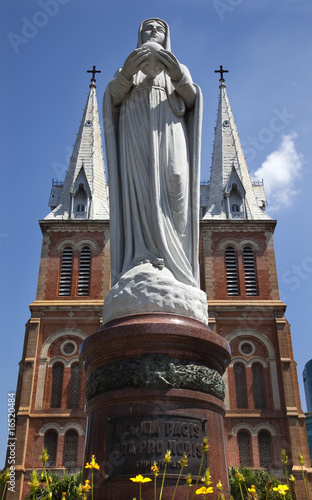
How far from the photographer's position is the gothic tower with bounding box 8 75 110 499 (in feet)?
98.3

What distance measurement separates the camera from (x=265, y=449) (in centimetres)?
2984

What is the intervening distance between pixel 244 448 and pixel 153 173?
27.4 m

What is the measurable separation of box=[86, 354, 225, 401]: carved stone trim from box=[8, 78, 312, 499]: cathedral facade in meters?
25.6

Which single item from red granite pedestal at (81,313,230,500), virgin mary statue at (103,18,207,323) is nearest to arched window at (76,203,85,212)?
virgin mary statue at (103,18,207,323)

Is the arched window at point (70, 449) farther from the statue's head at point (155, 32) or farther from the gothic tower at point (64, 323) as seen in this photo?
the statue's head at point (155, 32)

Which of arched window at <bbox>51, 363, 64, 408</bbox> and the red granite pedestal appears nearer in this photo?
the red granite pedestal

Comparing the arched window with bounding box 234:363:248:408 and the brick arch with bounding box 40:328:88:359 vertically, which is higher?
the brick arch with bounding box 40:328:88:359

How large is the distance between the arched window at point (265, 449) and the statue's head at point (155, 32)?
88.7 ft

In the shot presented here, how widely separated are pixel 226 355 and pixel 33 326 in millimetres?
29521

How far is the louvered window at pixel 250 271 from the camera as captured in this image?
34.8m

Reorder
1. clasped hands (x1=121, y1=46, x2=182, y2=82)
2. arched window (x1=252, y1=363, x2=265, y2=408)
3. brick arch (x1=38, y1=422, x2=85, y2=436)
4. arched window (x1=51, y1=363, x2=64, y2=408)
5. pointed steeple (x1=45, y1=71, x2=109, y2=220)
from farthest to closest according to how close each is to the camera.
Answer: pointed steeple (x1=45, y1=71, x2=109, y2=220) < arched window (x1=51, y1=363, x2=64, y2=408) < arched window (x1=252, y1=363, x2=265, y2=408) < brick arch (x1=38, y1=422, x2=85, y2=436) < clasped hands (x1=121, y1=46, x2=182, y2=82)

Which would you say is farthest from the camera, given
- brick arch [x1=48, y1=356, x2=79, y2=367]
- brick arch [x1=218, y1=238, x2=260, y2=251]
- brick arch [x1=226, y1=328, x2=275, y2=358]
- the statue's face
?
brick arch [x1=218, y1=238, x2=260, y2=251]

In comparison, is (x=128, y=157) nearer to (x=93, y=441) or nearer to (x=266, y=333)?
(x=93, y=441)

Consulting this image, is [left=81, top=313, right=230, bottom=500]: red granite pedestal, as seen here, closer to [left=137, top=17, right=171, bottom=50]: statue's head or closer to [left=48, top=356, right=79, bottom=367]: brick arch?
[left=137, top=17, right=171, bottom=50]: statue's head
